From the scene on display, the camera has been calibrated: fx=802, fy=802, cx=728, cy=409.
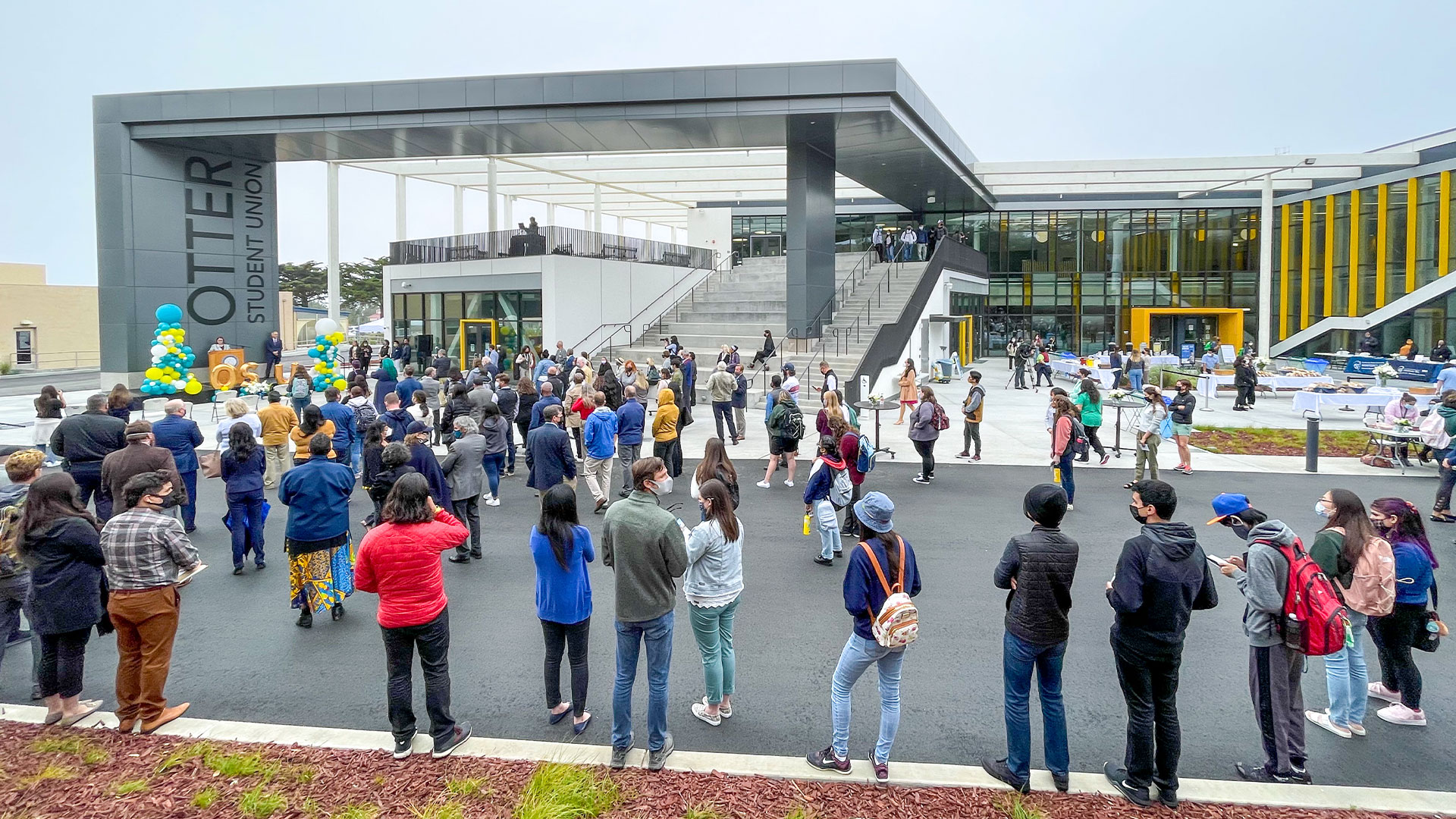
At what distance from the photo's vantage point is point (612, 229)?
58.2 meters

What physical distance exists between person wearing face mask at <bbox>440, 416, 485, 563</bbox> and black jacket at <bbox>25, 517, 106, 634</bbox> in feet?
11.5

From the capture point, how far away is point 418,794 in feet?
14.6

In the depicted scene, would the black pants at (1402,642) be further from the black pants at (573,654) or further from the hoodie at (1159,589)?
the black pants at (573,654)

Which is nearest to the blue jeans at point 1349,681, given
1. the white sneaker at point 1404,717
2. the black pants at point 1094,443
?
the white sneaker at point 1404,717

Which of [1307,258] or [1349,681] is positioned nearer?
[1349,681]

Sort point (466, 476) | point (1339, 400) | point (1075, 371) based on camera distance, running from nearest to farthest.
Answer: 1. point (466, 476)
2. point (1339, 400)
3. point (1075, 371)

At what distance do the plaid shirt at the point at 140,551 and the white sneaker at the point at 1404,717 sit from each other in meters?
7.75

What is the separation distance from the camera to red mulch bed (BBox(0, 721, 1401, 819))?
4.29 meters

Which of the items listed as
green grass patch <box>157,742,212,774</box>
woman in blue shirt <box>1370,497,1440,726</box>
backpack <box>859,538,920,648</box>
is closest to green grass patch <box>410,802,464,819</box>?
green grass patch <box>157,742,212,774</box>

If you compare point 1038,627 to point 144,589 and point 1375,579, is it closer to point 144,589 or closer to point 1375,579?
point 1375,579

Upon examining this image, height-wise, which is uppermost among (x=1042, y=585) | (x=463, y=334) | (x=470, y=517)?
(x=463, y=334)

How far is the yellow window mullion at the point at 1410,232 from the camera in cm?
3441

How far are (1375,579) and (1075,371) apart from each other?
86.1ft

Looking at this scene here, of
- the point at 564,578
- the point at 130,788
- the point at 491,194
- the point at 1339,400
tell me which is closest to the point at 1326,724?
the point at 564,578
